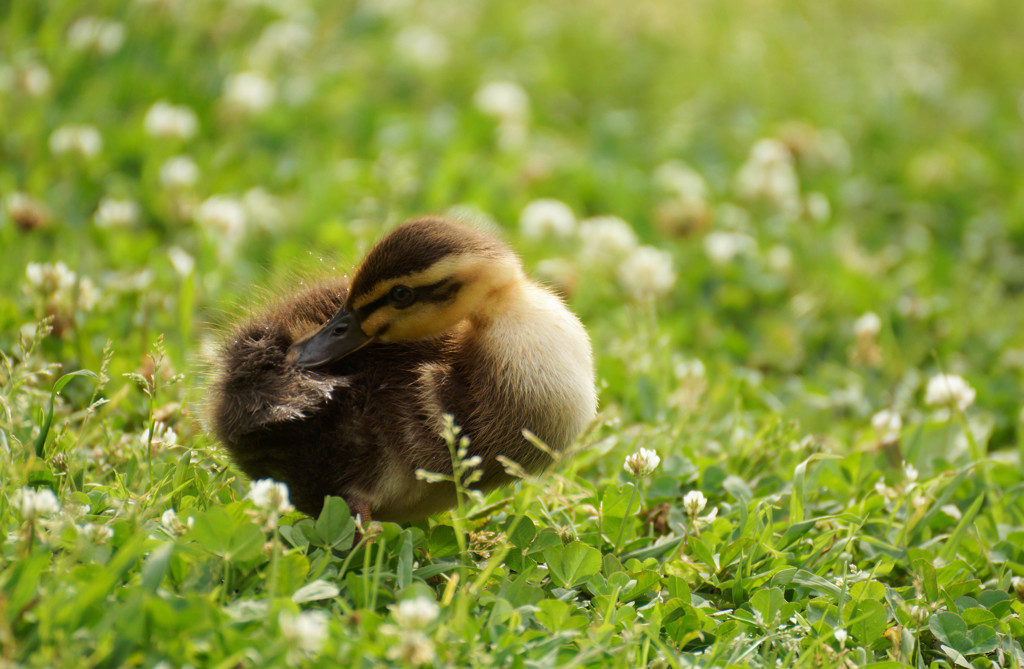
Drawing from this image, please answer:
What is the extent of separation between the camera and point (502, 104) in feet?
18.6

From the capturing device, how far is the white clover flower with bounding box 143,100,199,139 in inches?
184

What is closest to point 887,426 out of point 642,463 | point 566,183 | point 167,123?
point 642,463

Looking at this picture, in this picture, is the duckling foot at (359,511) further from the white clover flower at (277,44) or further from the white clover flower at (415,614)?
the white clover flower at (277,44)

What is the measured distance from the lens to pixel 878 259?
517 cm

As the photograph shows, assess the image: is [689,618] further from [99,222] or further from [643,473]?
[99,222]

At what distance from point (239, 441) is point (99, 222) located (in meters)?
2.30

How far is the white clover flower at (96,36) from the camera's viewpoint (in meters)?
5.20

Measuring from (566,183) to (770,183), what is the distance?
3.71 feet

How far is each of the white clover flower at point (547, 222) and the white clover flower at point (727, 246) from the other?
72 centimetres

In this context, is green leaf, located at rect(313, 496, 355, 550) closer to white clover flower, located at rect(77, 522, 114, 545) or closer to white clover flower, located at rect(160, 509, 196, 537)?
white clover flower, located at rect(160, 509, 196, 537)

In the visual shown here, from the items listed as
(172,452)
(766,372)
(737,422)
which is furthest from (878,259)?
(172,452)

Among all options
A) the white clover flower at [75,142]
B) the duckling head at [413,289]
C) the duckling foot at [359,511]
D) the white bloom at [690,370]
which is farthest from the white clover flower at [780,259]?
the white clover flower at [75,142]

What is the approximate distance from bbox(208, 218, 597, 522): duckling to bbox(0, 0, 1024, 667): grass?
0.48 feet

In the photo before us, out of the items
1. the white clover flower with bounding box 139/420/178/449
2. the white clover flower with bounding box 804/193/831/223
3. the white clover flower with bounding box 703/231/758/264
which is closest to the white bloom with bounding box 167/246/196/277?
the white clover flower with bounding box 139/420/178/449
